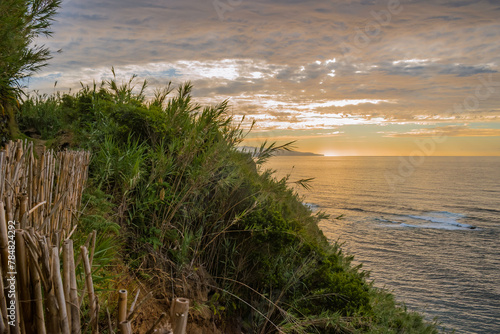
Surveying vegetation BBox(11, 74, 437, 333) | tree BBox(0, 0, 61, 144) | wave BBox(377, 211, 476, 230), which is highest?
tree BBox(0, 0, 61, 144)

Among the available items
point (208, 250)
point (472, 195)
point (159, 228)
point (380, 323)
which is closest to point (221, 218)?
point (208, 250)

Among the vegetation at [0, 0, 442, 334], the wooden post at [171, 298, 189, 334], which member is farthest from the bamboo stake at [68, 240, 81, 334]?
the vegetation at [0, 0, 442, 334]

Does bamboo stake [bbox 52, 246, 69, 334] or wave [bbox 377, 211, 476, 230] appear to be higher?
bamboo stake [bbox 52, 246, 69, 334]

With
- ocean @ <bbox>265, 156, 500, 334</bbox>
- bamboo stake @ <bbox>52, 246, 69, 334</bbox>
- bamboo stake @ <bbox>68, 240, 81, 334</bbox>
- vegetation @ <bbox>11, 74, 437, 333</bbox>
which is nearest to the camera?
bamboo stake @ <bbox>52, 246, 69, 334</bbox>

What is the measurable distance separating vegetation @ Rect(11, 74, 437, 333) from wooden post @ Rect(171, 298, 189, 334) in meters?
2.26

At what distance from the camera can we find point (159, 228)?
15.9 feet

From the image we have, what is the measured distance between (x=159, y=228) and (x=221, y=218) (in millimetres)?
994

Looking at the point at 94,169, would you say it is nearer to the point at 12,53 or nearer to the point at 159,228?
the point at 159,228

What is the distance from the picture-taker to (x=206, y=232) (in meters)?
5.26

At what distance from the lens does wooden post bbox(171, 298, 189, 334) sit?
1988mm

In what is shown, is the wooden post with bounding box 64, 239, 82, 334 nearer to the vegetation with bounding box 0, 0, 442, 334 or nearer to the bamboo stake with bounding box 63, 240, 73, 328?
the bamboo stake with bounding box 63, 240, 73, 328

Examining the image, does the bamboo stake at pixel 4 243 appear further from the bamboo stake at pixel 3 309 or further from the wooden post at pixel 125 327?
the wooden post at pixel 125 327

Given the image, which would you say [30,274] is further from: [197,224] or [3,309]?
[197,224]

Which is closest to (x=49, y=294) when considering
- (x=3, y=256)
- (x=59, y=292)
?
(x=59, y=292)
